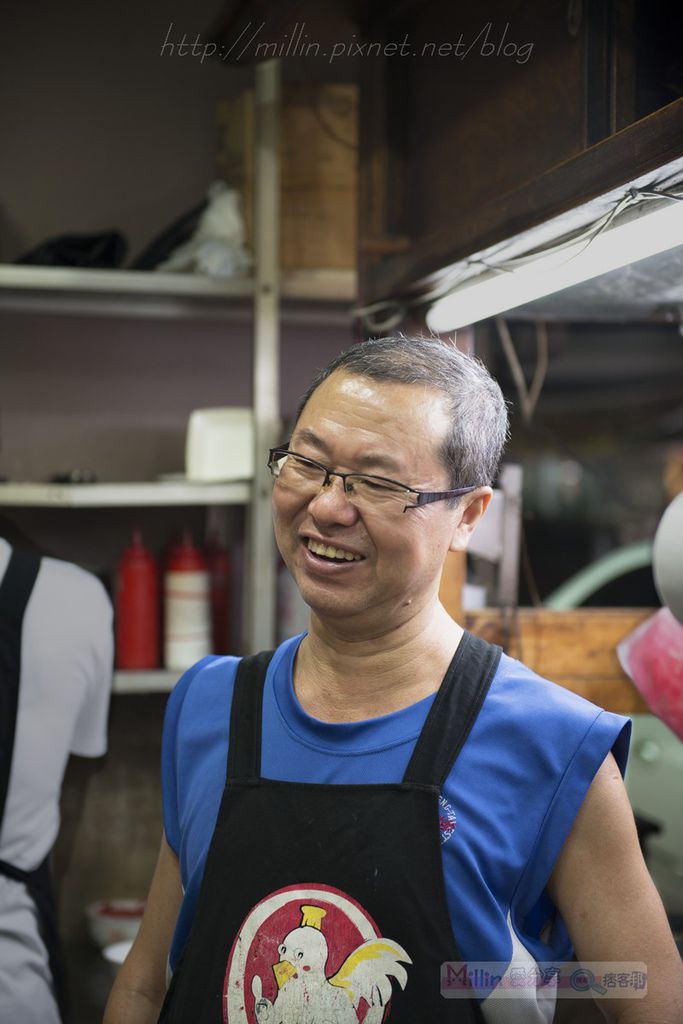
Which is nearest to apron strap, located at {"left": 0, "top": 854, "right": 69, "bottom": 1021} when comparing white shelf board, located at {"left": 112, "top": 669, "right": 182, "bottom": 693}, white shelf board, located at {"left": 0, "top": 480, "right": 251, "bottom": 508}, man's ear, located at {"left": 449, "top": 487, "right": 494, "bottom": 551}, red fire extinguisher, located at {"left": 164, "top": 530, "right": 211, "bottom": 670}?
white shelf board, located at {"left": 112, "top": 669, "right": 182, "bottom": 693}

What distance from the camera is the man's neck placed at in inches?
51.3

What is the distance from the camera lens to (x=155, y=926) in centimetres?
145

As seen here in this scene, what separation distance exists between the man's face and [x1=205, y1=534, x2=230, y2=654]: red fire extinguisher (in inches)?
59.0

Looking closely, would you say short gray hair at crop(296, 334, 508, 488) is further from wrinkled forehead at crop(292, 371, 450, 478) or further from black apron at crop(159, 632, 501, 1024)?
black apron at crop(159, 632, 501, 1024)

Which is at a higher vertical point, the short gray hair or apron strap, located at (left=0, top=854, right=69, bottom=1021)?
the short gray hair

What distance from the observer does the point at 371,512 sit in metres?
1.24

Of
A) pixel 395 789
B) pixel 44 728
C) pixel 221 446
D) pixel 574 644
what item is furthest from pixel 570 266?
pixel 44 728

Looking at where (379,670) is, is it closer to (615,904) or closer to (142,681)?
(615,904)

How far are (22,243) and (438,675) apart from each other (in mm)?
2131

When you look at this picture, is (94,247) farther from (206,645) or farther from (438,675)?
(438,675)

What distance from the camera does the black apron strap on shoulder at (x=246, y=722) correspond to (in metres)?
1.32

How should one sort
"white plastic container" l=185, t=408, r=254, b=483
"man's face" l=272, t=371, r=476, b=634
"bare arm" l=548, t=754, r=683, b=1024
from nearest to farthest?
"bare arm" l=548, t=754, r=683, b=1024 → "man's face" l=272, t=371, r=476, b=634 → "white plastic container" l=185, t=408, r=254, b=483

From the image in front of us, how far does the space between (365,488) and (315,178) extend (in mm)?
1707

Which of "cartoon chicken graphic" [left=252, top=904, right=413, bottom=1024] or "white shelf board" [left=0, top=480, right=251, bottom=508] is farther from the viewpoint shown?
"white shelf board" [left=0, top=480, right=251, bottom=508]
